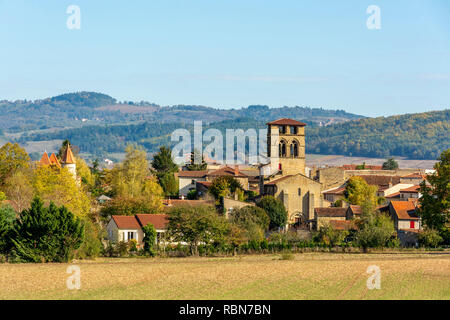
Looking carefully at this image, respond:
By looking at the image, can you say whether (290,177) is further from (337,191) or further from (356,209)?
(337,191)

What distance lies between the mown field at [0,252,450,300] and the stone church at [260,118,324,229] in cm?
2798

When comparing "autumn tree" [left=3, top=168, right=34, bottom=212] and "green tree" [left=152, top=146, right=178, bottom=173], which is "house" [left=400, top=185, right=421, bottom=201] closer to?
"autumn tree" [left=3, top=168, right=34, bottom=212]

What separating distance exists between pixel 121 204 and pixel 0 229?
21890 mm

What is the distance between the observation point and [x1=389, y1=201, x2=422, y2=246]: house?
6994 centimetres

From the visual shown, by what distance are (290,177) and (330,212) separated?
238 inches

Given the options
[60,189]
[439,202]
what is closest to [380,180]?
[439,202]

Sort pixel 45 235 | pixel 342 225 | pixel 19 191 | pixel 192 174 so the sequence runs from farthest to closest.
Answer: pixel 192 174 < pixel 342 225 < pixel 19 191 < pixel 45 235

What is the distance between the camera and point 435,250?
63.4 m

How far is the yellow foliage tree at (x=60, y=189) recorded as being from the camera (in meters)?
64.9

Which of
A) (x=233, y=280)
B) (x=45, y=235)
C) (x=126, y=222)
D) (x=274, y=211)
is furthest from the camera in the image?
(x=274, y=211)

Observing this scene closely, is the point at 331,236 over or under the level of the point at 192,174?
under

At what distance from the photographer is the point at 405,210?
74875 mm
